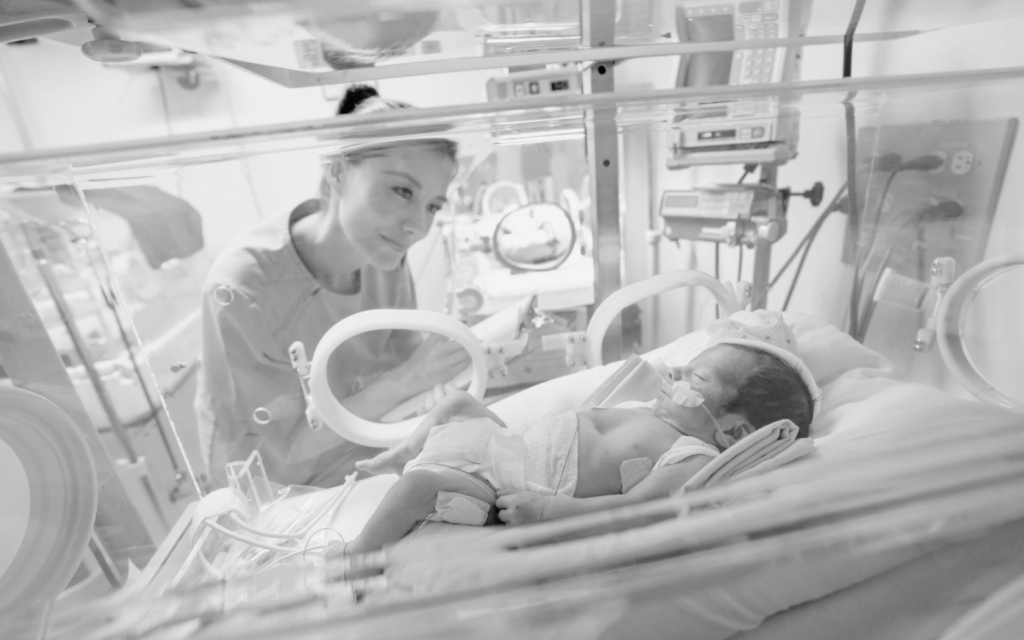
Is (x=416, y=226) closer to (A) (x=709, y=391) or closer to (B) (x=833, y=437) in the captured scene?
(A) (x=709, y=391)

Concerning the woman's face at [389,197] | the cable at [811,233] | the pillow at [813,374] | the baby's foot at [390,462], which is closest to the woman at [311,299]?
the woman's face at [389,197]

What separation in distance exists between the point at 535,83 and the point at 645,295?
0.67 metres

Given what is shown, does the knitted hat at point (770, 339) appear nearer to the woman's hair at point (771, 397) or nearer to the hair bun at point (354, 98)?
the woman's hair at point (771, 397)

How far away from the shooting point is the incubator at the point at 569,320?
468mm

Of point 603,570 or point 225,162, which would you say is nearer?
point 603,570

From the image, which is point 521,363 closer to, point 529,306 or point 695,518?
point 529,306

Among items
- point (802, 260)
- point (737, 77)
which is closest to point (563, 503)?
point (802, 260)

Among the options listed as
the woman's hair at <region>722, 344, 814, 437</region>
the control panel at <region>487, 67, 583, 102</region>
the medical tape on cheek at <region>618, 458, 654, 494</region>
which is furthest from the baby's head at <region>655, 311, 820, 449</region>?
the control panel at <region>487, 67, 583, 102</region>

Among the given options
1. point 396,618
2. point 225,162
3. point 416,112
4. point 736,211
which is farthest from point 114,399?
point 736,211

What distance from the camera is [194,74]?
261 centimetres

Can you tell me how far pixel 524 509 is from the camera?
0.73 m

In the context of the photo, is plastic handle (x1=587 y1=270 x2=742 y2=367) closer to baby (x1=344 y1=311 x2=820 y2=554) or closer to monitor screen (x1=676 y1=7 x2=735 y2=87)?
baby (x1=344 y1=311 x2=820 y2=554)

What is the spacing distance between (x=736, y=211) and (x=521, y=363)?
1.88 ft

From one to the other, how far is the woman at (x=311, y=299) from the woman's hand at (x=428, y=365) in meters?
0.06
